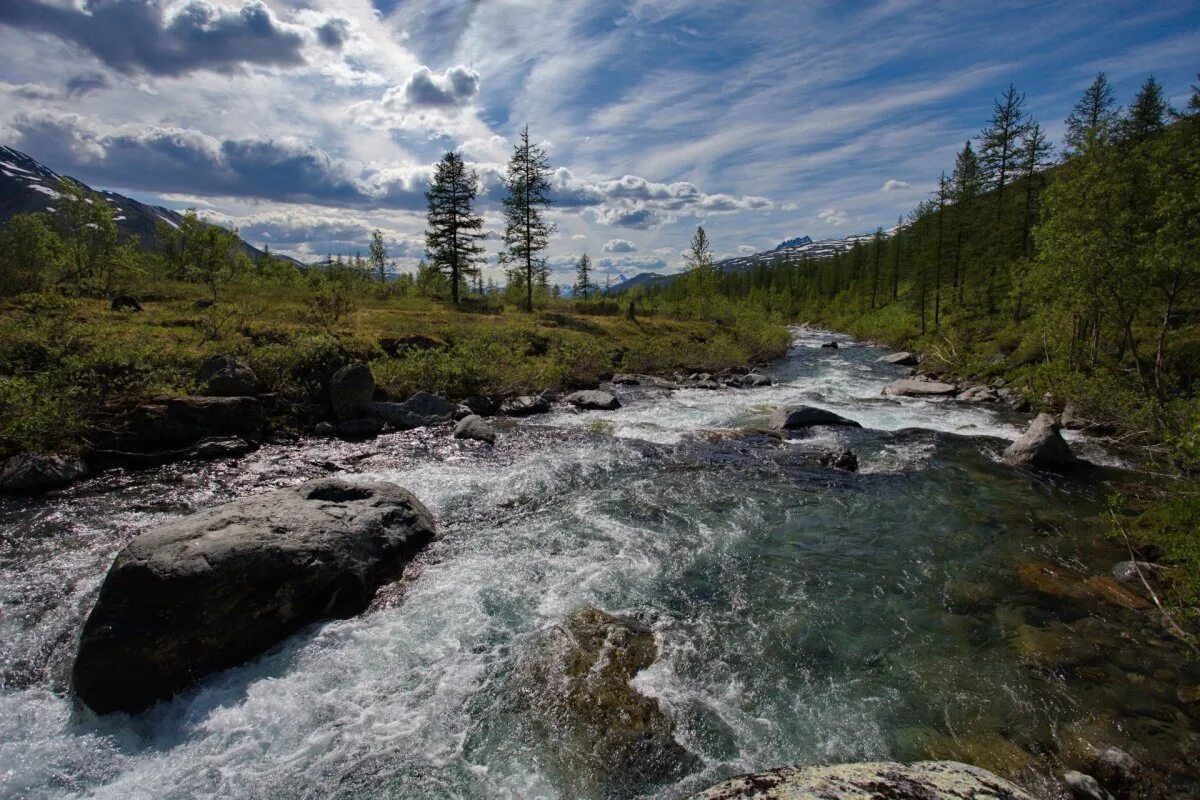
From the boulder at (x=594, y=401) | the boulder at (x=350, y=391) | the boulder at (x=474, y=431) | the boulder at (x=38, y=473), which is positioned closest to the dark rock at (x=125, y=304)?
the boulder at (x=350, y=391)

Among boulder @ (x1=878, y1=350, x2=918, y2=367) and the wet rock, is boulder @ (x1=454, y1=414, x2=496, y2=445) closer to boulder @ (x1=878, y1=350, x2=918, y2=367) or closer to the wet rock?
the wet rock

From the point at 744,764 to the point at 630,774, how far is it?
51.7 inches

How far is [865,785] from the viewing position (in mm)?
3752

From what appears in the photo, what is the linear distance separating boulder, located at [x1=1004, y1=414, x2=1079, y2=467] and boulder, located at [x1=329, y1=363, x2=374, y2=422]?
22572mm

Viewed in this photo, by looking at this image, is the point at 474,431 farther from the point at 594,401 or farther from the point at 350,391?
the point at 594,401

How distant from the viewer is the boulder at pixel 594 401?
25.1 m

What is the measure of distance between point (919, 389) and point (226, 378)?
32.8m

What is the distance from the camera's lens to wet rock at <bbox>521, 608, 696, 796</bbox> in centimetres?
600

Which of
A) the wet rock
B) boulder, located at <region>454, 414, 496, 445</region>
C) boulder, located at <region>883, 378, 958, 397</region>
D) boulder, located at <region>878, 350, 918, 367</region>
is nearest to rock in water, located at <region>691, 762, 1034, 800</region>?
the wet rock

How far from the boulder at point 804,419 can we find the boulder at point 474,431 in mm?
11172

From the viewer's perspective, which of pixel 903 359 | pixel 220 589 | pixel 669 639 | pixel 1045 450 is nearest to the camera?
pixel 220 589

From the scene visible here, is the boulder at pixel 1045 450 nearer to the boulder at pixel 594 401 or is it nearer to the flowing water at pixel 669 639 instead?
the flowing water at pixel 669 639

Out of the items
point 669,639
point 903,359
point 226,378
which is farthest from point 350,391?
point 903,359

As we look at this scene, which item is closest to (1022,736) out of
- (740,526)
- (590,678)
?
(590,678)
